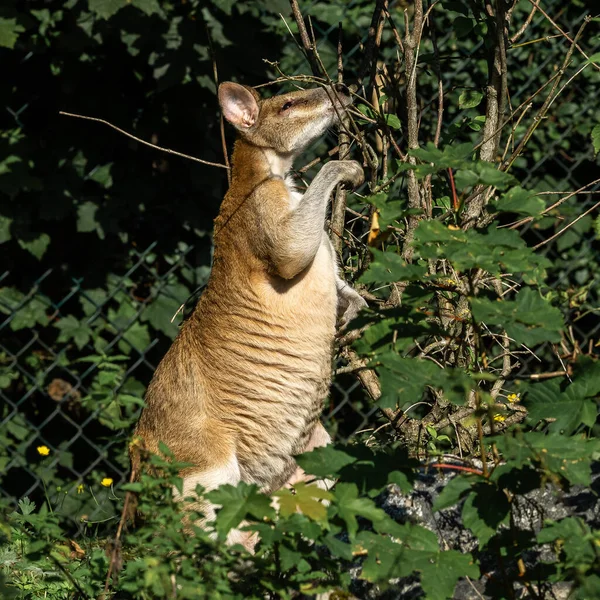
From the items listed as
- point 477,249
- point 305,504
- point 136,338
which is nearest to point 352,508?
point 305,504

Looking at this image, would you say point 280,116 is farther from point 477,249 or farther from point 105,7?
point 477,249

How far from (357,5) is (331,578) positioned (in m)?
4.71

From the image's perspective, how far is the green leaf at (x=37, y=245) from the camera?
241 inches

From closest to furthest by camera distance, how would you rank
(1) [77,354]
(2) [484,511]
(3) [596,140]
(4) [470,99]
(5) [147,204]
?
(2) [484,511], (3) [596,140], (4) [470,99], (5) [147,204], (1) [77,354]

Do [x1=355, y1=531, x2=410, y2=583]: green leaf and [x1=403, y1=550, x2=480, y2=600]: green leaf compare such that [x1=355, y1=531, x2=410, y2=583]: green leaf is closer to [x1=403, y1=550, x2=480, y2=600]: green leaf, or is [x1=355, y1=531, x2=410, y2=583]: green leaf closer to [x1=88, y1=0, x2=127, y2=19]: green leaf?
[x1=403, y1=550, x2=480, y2=600]: green leaf

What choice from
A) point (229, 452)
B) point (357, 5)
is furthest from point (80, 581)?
point (357, 5)

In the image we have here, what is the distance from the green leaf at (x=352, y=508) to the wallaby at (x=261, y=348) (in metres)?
1.64

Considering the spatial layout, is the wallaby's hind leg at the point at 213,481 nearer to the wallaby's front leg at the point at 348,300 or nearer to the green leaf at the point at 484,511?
the wallaby's front leg at the point at 348,300

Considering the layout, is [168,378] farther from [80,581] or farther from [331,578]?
[331,578]

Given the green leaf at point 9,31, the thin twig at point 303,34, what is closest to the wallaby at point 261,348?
the thin twig at point 303,34

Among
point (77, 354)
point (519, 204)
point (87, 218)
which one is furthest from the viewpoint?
point (77, 354)

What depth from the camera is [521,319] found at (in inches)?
105

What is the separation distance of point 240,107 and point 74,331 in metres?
2.09

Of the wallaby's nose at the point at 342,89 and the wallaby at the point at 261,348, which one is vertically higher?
the wallaby's nose at the point at 342,89
